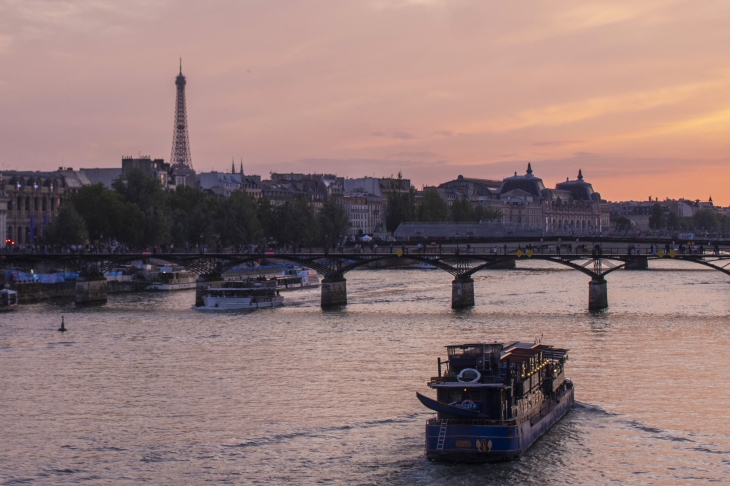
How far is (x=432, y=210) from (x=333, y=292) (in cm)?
9763

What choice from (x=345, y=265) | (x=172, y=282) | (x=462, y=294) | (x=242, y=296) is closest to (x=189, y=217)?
(x=172, y=282)

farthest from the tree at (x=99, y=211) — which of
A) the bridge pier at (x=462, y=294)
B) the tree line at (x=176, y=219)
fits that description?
the bridge pier at (x=462, y=294)

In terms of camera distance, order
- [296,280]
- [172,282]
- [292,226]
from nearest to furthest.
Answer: [172,282], [296,280], [292,226]

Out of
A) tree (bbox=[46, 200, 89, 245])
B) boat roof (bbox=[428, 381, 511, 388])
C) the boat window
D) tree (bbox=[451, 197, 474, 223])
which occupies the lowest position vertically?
the boat window

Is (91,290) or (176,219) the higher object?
(176,219)

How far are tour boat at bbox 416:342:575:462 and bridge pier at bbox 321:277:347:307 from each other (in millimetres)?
38323

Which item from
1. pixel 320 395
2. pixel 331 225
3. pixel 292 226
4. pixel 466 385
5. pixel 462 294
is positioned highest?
pixel 331 225

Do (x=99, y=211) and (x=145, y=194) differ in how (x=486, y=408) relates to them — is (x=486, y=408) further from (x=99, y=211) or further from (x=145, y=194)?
(x=145, y=194)

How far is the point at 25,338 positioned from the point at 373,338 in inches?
601

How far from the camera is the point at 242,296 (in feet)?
235

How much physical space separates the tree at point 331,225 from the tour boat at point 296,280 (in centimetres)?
3764

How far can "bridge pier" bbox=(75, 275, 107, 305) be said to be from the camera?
74375mm

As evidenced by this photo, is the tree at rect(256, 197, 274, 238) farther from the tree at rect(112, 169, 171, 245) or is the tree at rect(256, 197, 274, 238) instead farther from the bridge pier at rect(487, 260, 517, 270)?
the bridge pier at rect(487, 260, 517, 270)

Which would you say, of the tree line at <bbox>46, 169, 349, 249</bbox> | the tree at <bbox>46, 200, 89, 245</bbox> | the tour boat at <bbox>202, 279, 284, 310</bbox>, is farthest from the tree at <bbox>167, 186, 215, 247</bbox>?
the tour boat at <bbox>202, 279, 284, 310</bbox>
